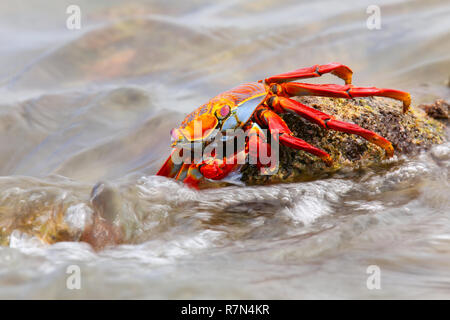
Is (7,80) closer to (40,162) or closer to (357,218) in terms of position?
(40,162)

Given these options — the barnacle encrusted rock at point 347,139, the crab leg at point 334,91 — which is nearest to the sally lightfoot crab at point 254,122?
the crab leg at point 334,91

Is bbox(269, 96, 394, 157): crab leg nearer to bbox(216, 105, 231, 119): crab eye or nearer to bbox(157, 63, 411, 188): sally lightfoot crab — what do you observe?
bbox(157, 63, 411, 188): sally lightfoot crab

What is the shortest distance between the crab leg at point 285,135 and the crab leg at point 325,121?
0.09 m

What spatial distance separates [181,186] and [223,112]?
0.55 metres

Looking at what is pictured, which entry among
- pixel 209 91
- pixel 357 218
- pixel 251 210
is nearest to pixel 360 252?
pixel 357 218

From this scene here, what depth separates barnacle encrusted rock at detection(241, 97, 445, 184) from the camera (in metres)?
3.22

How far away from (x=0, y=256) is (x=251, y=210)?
1.40 m

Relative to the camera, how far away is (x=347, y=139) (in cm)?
329

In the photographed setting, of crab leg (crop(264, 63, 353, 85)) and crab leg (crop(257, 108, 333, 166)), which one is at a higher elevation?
crab leg (crop(264, 63, 353, 85))

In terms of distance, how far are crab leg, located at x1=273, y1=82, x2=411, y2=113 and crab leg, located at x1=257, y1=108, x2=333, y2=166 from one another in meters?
0.29

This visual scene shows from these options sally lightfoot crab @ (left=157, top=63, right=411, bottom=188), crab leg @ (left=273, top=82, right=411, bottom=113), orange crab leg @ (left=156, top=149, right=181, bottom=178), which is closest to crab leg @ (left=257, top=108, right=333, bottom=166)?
sally lightfoot crab @ (left=157, top=63, right=411, bottom=188)

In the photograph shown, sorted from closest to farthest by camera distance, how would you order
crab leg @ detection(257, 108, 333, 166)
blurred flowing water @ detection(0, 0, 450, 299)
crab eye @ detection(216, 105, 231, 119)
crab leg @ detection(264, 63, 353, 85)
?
blurred flowing water @ detection(0, 0, 450, 299) → crab leg @ detection(257, 108, 333, 166) → crab eye @ detection(216, 105, 231, 119) → crab leg @ detection(264, 63, 353, 85)

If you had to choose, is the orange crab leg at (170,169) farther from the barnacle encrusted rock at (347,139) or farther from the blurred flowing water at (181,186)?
the barnacle encrusted rock at (347,139)
